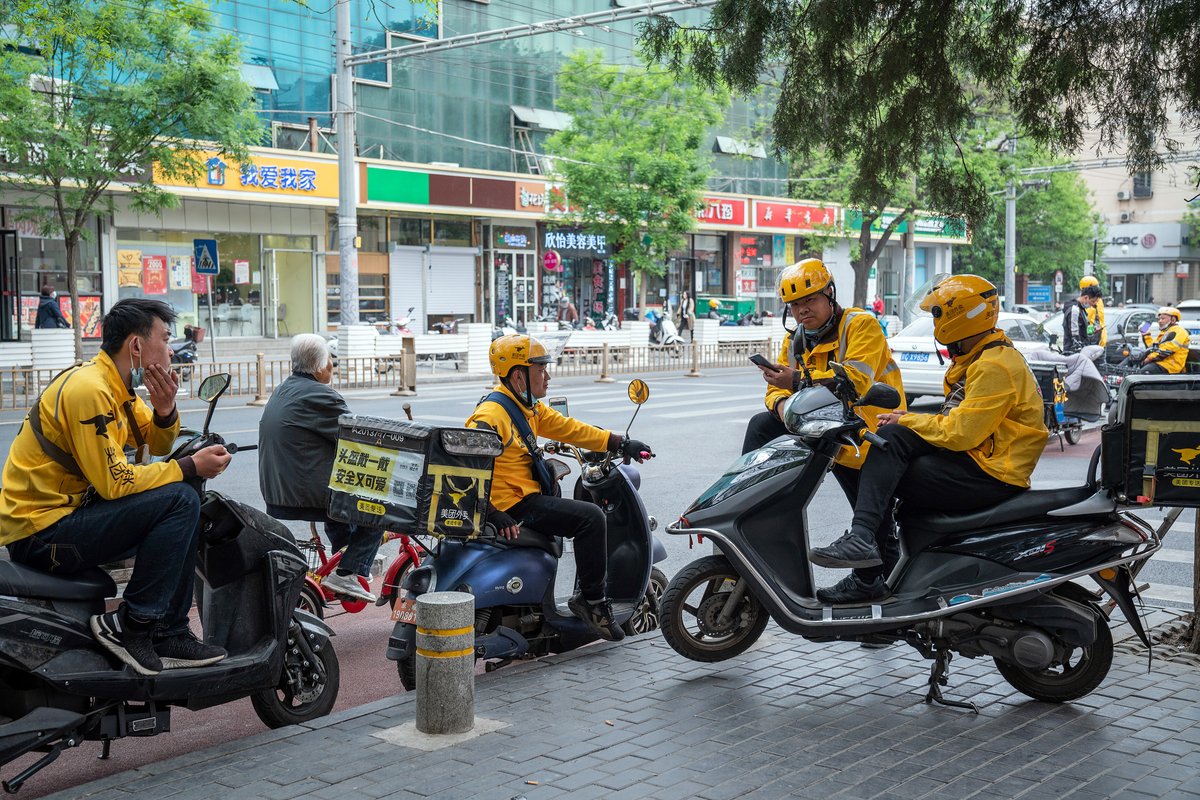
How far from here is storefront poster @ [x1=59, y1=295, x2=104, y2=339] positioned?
2730 cm

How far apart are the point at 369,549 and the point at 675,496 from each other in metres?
5.06

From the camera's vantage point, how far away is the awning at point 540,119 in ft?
131

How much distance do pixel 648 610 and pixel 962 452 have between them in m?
2.05

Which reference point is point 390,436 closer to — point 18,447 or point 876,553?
point 18,447

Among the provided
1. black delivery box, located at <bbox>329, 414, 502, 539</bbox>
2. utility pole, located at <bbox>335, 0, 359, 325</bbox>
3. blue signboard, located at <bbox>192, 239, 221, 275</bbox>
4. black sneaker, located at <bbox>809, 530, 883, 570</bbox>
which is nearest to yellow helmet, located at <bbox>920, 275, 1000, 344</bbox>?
black sneaker, located at <bbox>809, 530, 883, 570</bbox>

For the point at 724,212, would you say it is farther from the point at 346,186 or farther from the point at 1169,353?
the point at 1169,353

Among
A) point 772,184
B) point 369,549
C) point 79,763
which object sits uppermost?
point 772,184

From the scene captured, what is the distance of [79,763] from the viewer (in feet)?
15.7

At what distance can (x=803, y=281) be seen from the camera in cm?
603

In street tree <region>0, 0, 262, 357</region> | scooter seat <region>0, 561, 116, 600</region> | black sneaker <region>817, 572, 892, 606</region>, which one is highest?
street tree <region>0, 0, 262, 357</region>

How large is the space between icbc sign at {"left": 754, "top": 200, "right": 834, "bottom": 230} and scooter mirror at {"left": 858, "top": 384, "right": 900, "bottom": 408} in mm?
41795

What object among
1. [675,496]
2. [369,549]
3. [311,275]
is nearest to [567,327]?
[311,275]

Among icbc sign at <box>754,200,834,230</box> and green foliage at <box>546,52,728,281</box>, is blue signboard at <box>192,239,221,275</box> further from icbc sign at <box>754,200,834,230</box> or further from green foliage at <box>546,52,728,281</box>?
icbc sign at <box>754,200,834,230</box>

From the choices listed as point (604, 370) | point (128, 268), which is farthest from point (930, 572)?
point (128, 268)
